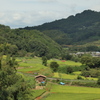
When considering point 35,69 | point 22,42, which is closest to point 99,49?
point 22,42

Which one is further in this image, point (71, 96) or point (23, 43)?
point (23, 43)

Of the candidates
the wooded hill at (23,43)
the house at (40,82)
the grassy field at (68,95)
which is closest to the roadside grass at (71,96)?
the grassy field at (68,95)

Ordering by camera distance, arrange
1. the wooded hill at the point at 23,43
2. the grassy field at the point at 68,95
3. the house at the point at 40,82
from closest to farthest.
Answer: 1. the grassy field at the point at 68,95
2. the house at the point at 40,82
3. the wooded hill at the point at 23,43

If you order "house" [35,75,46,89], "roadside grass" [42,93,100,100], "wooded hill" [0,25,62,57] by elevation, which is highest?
"wooded hill" [0,25,62,57]

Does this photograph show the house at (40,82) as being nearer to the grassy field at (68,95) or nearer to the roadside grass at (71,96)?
the grassy field at (68,95)

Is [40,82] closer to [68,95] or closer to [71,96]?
[68,95]

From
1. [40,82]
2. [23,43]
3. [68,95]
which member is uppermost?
[23,43]

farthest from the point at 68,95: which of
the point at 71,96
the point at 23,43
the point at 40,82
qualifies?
the point at 23,43

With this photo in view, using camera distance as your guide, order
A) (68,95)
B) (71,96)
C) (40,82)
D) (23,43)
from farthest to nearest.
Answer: (23,43), (40,82), (68,95), (71,96)

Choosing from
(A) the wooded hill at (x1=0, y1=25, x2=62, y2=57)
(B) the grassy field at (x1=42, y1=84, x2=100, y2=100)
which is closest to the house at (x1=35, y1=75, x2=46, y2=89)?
(B) the grassy field at (x1=42, y1=84, x2=100, y2=100)

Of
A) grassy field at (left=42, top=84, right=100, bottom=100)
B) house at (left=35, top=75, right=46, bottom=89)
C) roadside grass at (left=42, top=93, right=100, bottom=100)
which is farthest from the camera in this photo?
house at (left=35, top=75, right=46, bottom=89)

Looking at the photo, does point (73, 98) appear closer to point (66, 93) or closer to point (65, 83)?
point (66, 93)

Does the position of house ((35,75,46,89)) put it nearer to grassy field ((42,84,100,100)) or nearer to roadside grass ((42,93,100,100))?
grassy field ((42,84,100,100))

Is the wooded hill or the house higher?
the wooded hill
